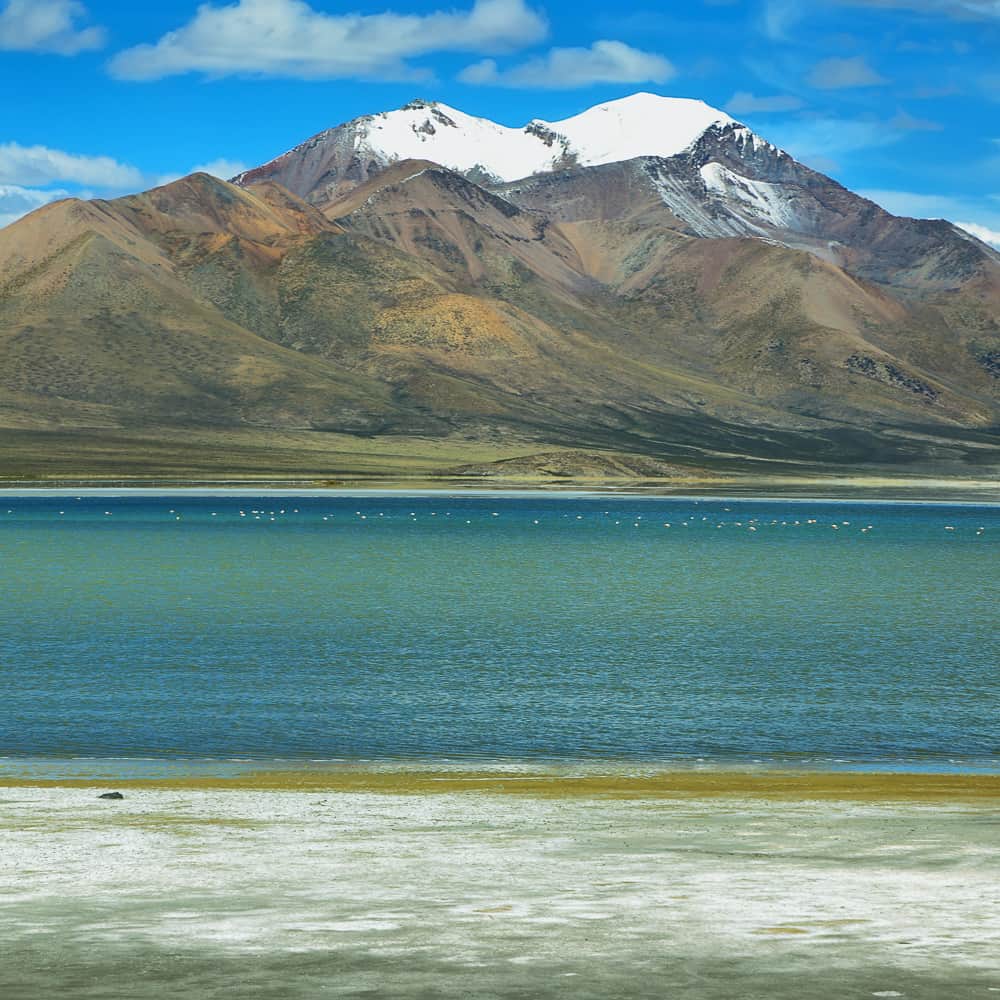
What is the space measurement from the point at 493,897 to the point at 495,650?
32100 mm

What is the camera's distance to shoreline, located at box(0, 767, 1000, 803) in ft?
77.3

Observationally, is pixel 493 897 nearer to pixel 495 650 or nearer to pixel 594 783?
pixel 594 783

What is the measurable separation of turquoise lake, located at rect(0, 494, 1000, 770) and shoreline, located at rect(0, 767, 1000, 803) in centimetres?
217

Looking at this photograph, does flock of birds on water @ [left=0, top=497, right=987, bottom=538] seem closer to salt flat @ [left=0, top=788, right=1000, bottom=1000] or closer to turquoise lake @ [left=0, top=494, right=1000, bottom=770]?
turquoise lake @ [left=0, top=494, right=1000, bottom=770]

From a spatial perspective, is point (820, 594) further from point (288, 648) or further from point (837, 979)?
point (837, 979)

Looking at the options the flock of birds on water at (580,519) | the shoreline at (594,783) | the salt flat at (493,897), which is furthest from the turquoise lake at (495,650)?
the flock of birds on water at (580,519)

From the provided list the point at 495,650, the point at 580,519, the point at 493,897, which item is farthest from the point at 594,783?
the point at 580,519

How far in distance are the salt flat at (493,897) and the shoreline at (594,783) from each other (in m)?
1.16

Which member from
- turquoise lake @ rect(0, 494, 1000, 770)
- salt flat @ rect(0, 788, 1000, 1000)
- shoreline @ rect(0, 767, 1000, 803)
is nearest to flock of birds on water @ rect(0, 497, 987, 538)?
turquoise lake @ rect(0, 494, 1000, 770)

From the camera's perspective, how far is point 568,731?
32.2 metres

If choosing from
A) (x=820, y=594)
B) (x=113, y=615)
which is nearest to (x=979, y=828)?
(x=113, y=615)

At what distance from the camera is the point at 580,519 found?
484ft

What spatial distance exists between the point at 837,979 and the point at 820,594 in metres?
61.0

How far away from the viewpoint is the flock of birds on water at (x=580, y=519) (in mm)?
139750
